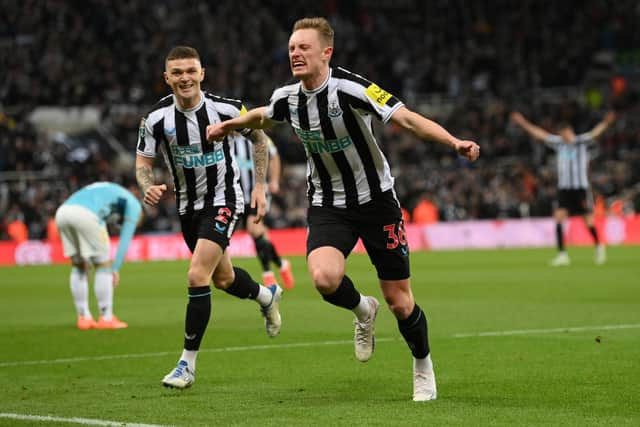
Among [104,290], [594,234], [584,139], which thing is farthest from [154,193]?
[584,139]

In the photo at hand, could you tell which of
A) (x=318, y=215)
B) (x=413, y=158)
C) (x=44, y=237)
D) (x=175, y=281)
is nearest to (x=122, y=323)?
(x=318, y=215)

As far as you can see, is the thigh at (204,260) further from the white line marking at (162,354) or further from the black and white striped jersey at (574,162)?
the black and white striped jersey at (574,162)


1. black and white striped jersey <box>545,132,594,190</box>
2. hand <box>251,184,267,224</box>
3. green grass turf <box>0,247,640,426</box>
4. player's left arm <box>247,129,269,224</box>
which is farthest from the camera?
black and white striped jersey <box>545,132,594,190</box>

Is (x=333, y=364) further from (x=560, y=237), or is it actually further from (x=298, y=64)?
(x=560, y=237)

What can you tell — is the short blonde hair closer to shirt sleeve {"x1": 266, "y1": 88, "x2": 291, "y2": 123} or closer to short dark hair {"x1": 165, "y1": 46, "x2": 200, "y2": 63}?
shirt sleeve {"x1": 266, "y1": 88, "x2": 291, "y2": 123}

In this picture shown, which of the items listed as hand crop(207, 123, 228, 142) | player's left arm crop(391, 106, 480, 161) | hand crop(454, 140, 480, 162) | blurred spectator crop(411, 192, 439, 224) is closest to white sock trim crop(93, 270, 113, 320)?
hand crop(207, 123, 228, 142)

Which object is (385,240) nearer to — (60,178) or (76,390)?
(76,390)

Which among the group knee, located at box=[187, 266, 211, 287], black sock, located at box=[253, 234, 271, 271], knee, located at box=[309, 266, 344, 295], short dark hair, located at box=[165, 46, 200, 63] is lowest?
black sock, located at box=[253, 234, 271, 271]

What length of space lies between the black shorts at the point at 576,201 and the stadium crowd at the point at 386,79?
910cm

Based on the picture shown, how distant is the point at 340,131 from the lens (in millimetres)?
6969

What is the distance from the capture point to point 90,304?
49.3ft

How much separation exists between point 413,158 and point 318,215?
26.0 meters

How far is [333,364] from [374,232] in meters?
1.83

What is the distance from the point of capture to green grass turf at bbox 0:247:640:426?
6496mm
